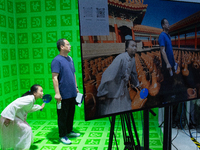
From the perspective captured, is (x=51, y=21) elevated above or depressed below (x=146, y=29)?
above

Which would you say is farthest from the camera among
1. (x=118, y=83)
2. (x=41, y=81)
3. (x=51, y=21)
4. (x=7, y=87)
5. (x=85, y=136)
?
(x=41, y=81)

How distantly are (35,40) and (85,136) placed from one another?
5.30 ft

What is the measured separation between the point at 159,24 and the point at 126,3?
9.8 inches

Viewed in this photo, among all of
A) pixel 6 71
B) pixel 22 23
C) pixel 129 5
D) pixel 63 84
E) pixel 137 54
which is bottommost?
pixel 63 84

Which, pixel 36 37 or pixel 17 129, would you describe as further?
pixel 36 37

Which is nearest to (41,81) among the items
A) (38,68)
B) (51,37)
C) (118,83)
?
(38,68)

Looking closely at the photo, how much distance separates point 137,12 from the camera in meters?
1.15

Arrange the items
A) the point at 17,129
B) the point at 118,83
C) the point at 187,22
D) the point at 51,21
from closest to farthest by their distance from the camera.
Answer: the point at 118,83
the point at 187,22
the point at 17,129
the point at 51,21

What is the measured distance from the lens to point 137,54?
115 cm

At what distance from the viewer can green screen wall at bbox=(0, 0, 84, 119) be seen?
3.23 m

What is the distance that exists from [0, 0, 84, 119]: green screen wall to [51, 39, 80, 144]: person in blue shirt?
0.66 metres

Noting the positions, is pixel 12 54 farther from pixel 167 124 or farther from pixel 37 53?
pixel 167 124

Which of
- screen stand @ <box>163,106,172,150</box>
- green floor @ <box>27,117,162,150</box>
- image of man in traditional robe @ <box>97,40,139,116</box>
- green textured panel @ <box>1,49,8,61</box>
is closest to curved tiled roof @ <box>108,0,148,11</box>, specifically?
image of man in traditional robe @ <box>97,40,139,116</box>

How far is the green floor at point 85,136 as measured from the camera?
251cm
